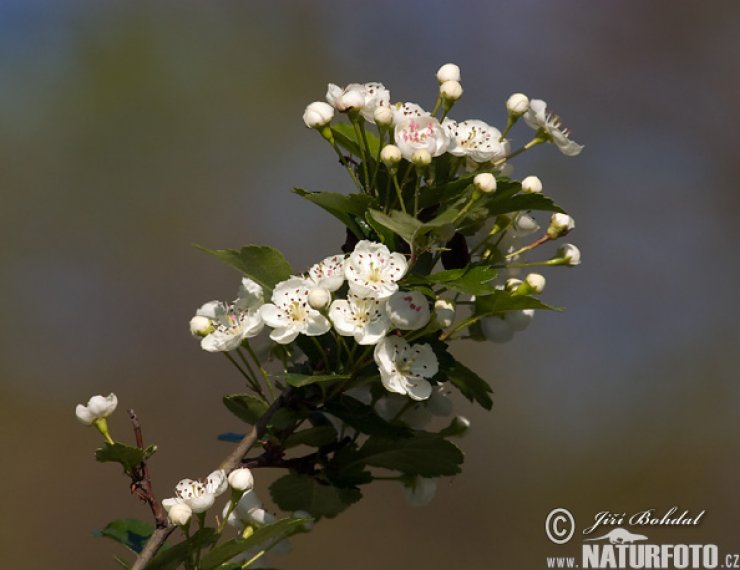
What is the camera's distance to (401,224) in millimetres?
729

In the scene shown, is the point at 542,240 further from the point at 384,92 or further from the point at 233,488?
the point at 233,488

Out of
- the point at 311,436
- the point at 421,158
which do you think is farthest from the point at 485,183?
the point at 311,436

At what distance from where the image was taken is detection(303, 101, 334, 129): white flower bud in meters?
0.80

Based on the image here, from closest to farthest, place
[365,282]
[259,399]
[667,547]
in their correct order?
[365,282] → [259,399] → [667,547]

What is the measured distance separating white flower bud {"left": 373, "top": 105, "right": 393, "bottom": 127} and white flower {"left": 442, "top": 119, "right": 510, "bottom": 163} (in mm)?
49

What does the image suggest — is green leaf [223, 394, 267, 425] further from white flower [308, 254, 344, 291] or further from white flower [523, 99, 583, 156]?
white flower [523, 99, 583, 156]

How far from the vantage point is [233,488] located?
2.44 ft

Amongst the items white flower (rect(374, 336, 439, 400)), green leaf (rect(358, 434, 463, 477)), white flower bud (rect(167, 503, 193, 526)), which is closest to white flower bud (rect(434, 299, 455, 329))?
white flower (rect(374, 336, 439, 400))

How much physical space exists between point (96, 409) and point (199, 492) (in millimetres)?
135

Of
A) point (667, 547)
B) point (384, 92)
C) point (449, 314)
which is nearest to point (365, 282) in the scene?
point (449, 314)

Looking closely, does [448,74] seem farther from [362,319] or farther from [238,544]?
[238,544]

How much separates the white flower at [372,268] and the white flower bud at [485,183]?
0.09 meters

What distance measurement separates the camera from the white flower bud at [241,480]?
0.74 meters

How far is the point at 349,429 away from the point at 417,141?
11.4 inches
